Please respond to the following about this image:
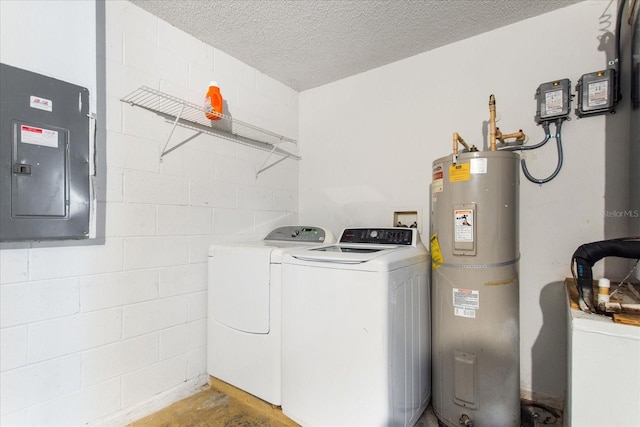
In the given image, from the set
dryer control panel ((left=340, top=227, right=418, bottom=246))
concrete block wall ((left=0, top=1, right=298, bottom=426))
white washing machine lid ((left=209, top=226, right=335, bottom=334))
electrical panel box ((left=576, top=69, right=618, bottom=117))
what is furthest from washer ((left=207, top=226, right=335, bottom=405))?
electrical panel box ((left=576, top=69, right=618, bottom=117))

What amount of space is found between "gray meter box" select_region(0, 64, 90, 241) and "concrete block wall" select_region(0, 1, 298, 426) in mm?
115

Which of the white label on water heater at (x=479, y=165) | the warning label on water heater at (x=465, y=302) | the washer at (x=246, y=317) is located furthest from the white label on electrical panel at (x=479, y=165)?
the washer at (x=246, y=317)

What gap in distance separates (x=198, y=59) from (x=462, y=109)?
5.61 ft

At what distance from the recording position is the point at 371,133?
7.70 ft

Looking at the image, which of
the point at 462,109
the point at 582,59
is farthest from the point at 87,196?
the point at 582,59

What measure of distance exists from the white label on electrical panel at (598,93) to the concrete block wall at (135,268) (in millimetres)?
2044

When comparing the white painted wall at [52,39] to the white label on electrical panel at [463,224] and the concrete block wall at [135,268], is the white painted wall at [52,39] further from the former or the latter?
the white label on electrical panel at [463,224]

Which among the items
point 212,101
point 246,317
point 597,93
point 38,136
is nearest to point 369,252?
point 246,317

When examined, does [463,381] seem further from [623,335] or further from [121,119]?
[121,119]

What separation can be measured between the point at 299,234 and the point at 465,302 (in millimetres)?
1097

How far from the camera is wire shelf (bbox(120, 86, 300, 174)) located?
1.65 m

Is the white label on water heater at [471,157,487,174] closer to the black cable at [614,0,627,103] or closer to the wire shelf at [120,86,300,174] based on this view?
the black cable at [614,0,627,103]

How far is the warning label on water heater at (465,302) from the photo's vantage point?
1.51 m

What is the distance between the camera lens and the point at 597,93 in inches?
61.1
